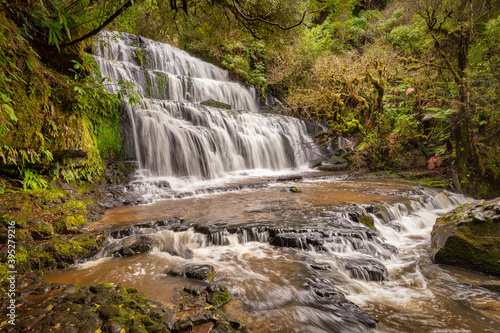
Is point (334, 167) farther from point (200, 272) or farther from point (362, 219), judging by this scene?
point (200, 272)

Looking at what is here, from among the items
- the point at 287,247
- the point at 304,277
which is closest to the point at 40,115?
the point at 287,247

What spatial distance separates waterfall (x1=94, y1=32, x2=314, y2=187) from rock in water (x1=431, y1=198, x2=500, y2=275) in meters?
5.69

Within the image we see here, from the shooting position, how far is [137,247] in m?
3.88

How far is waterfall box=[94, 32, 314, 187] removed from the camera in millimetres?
9633

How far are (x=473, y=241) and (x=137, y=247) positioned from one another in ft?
17.0

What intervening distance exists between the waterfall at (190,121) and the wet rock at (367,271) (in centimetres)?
605

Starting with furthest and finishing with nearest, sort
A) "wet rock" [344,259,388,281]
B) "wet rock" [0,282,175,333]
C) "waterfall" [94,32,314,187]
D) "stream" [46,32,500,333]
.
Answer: "waterfall" [94,32,314,187], "wet rock" [344,259,388,281], "stream" [46,32,500,333], "wet rock" [0,282,175,333]

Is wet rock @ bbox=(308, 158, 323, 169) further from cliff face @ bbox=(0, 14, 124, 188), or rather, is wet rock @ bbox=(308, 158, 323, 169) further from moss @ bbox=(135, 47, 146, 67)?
moss @ bbox=(135, 47, 146, 67)

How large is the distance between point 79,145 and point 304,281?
5.79 meters

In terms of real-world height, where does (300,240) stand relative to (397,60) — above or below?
below

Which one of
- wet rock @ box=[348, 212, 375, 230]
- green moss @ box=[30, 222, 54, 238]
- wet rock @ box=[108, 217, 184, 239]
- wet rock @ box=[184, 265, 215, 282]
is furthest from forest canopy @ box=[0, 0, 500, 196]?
wet rock @ box=[348, 212, 375, 230]

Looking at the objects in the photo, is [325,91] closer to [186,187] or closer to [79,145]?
[186,187]

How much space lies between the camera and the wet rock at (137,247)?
12.3 ft

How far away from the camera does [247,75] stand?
18.7 m
